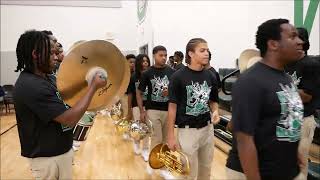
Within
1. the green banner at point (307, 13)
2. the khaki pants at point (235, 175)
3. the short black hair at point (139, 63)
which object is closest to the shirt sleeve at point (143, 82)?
the short black hair at point (139, 63)

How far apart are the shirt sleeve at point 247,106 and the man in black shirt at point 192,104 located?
1552 millimetres

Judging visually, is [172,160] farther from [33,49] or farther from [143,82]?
[33,49]

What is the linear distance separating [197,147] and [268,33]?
69.9 inches

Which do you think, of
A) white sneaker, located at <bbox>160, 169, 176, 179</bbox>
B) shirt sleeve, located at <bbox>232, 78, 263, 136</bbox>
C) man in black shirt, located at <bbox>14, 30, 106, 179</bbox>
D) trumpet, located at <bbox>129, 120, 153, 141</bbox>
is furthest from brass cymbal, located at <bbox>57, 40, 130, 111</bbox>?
trumpet, located at <bbox>129, 120, 153, 141</bbox>

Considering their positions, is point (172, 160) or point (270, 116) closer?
point (270, 116)

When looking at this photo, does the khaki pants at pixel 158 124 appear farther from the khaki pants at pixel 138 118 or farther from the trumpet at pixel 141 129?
the khaki pants at pixel 138 118

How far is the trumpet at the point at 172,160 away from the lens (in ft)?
10.8

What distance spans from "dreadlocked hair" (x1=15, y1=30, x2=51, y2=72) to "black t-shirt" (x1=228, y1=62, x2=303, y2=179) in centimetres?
117

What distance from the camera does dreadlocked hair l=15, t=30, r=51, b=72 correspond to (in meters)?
2.11

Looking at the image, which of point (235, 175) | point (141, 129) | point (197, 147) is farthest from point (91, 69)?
point (141, 129)

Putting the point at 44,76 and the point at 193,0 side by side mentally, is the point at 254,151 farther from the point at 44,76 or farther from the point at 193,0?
the point at 193,0

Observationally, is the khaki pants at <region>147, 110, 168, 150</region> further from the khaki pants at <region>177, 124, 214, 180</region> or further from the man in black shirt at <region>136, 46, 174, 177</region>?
the khaki pants at <region>177, 124, 214, 180</region>

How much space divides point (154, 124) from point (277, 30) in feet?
10.4

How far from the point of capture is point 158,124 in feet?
15.9
